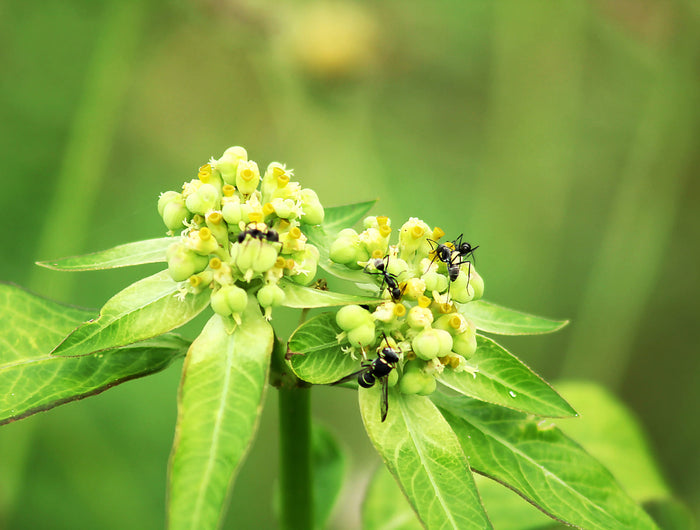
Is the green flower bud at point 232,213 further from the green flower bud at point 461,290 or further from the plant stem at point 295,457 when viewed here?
the green flower bud at point 461,290

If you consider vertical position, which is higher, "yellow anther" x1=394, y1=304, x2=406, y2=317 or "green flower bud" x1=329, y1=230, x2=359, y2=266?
"green flower bud" x1=329, y1=230, x2=359, y2=266

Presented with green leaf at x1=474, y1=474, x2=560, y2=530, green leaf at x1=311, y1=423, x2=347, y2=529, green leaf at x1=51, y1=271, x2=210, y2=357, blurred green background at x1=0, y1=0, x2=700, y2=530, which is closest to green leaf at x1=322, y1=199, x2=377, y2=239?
green leaf at x1=51, y1=271, x2=210, y2=357

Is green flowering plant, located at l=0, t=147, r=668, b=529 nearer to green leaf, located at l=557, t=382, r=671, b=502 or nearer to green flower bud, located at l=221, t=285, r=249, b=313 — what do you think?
green flower bud, located at l=221, t=285, r=249, b=313

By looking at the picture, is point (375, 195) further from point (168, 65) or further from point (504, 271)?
point (168, 65)

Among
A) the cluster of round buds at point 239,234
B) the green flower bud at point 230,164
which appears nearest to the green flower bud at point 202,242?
the cluster of round buds at point 239,234

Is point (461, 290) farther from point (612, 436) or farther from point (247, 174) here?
point (612, 436)

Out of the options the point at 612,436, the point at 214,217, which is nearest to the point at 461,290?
the point at 214,217

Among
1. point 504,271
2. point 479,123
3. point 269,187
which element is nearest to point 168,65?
point 479,123
